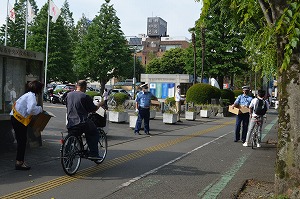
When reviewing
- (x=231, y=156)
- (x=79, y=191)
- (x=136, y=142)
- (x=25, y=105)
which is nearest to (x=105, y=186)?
(x=79, y=191)

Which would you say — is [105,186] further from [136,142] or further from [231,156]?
[136,142]

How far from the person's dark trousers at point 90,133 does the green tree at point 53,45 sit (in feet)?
145

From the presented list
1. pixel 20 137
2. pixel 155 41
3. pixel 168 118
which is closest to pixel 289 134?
pixel 20 137

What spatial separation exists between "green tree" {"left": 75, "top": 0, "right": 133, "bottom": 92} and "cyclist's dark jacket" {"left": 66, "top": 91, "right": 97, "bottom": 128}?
1681 inches

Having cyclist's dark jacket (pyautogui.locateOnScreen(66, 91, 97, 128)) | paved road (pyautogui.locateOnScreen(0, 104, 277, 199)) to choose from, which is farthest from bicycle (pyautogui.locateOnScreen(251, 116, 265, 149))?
cyclist's dark jacket (pyautogui.locateOnScreen(66, 91, 97, 128))

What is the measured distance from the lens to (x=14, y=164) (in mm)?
8070

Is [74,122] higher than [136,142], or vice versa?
[74,122]

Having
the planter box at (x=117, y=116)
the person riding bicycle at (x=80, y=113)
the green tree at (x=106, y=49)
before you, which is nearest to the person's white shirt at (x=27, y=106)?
the person riding bicycle at (x=80, y=113)

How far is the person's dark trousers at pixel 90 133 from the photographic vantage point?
24.7 feet

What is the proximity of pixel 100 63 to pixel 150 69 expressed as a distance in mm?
34268

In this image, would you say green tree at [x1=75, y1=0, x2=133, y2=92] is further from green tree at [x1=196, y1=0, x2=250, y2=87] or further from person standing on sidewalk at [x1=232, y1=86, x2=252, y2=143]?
person standing on sidewalk at [x1=232, y1=86, x2=252, y2=143]

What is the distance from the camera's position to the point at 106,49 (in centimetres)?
5044

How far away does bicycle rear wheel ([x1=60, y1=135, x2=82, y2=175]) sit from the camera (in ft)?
23.3

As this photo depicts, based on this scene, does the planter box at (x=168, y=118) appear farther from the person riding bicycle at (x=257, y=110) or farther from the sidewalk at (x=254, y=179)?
the sidewalk at (x=254, y=179)
